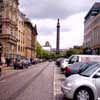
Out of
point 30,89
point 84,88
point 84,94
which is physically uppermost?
point 84,88

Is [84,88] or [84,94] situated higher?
[84,88]

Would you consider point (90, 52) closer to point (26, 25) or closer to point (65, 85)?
point (26, 25)

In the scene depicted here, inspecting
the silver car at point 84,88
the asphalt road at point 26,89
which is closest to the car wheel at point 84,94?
the silver car at point 84,88

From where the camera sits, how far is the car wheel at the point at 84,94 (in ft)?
27.8

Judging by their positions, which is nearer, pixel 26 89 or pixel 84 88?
pixel 84 88

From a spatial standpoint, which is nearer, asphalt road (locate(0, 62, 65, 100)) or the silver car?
the silver car

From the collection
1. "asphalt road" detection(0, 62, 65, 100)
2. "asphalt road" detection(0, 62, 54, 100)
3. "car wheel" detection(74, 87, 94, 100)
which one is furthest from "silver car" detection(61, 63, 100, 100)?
"asphalt road" detection(0, 62, 54, 100)

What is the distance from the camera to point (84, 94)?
27.9ft

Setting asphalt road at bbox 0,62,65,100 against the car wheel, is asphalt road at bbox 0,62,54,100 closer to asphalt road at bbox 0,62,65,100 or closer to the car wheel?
asphalt road at bbox 0,62,65,100

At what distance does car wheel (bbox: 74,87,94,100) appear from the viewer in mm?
8461

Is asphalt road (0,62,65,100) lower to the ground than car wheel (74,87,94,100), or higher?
lower

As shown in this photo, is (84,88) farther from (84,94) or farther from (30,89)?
(30,89)

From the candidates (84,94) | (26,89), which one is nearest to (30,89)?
(26,89)

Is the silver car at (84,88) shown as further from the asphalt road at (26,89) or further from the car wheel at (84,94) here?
the asphalt road at (26,89)
